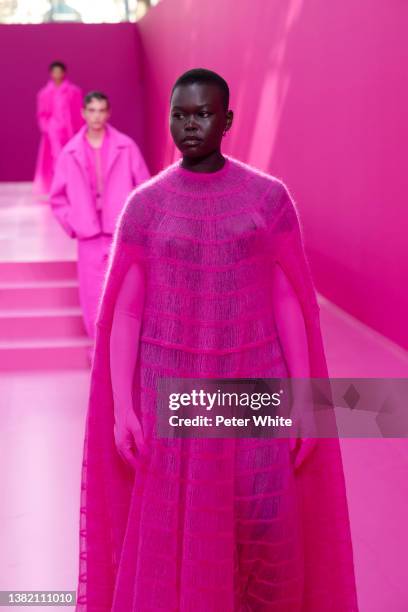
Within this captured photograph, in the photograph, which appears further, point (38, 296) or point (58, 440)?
point (38, 296)

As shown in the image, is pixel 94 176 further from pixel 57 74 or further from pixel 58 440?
pixel 57 74

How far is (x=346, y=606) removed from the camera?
6.94ft

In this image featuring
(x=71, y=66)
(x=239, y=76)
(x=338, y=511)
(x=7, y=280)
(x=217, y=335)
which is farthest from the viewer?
(x=71, y=66)

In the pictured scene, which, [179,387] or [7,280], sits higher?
[7,280]

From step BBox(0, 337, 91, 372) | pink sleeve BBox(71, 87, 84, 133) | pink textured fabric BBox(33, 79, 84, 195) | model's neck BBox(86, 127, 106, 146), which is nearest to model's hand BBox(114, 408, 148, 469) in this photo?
model's neck BBox(86, 127, 106, 146)

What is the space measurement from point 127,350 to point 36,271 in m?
4.76

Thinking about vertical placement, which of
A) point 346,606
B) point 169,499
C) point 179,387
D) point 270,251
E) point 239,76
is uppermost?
point 239,76

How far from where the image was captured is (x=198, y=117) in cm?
172

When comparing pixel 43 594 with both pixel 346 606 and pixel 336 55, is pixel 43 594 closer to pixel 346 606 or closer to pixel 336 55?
pixel 346 606

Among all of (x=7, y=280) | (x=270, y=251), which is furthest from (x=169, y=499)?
(x=7, y=280)

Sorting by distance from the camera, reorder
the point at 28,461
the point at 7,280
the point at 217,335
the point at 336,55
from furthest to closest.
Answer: the point at 7,280
the point at 336,55
the point at 28,461
the point at 217,335

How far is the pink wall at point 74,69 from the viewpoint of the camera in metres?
13.3

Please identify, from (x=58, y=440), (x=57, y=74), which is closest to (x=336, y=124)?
(x=58, y=440)

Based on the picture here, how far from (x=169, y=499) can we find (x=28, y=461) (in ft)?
7.58
